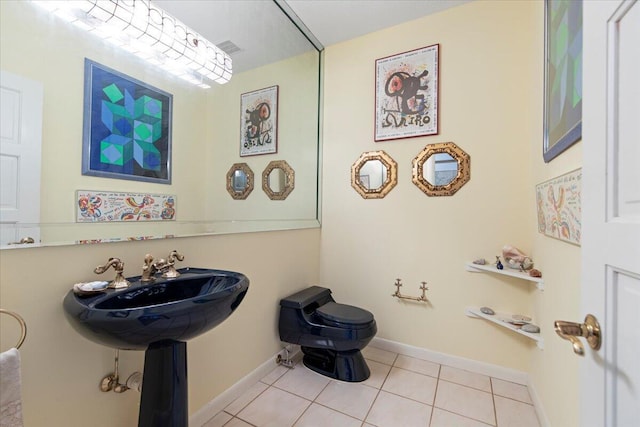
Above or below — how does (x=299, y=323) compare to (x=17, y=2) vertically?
below

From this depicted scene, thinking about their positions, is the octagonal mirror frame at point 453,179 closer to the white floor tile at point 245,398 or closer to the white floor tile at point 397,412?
the white floor tile at point 397,412

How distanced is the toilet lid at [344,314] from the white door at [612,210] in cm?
116

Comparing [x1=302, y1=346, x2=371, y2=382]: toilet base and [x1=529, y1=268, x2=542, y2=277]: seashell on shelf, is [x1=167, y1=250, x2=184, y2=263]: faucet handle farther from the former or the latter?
[x1=529, y1=268, x2=542, y2=277]: seashell on shelf

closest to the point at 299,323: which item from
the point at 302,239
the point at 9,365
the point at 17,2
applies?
the point at 302,239

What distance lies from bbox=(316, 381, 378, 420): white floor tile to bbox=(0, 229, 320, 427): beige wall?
50 cm

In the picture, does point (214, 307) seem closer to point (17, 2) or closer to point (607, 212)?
point (607, 212)

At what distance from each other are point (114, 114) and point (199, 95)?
581 millimetres

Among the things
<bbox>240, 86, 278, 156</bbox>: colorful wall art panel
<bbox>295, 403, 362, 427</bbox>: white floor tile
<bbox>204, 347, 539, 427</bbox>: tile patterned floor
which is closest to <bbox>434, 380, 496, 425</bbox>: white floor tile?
<bbox>204, 347, 539, 427</bbox>: tile patterned floor

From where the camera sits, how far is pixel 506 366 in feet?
5.69

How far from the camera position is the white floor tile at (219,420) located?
1.33 m

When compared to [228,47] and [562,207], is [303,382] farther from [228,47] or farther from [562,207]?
[228,47]

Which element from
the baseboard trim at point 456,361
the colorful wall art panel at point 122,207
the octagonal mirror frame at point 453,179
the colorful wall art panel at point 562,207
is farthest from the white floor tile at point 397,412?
the colorful wall art panel at point 122,207

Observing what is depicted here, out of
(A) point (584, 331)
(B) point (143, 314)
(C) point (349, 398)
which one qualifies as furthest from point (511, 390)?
(B) point (143, 314)

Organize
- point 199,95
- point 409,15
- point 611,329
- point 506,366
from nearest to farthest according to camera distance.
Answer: point 611,329, point 506,366, point 199,95, point 409,15
